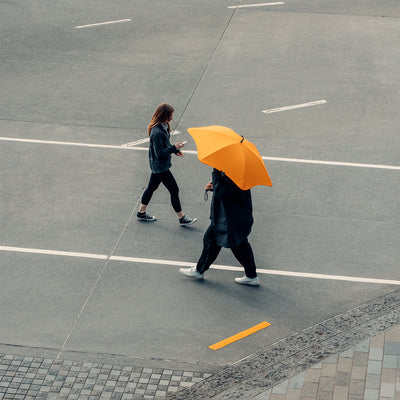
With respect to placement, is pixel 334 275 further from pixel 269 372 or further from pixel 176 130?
pixel 176 130

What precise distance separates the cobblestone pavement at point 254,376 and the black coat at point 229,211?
128 cm

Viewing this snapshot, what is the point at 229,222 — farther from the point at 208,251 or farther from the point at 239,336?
the point at 239,336

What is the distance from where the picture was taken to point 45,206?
10.3 m

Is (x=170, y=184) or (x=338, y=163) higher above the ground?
(x=170, y=184)

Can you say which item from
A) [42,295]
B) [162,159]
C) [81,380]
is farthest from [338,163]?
[81,380]

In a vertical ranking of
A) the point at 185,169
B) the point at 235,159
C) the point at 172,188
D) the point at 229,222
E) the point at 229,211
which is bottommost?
the point at 185,169

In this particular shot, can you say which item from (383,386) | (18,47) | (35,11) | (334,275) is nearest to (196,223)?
(334,275)

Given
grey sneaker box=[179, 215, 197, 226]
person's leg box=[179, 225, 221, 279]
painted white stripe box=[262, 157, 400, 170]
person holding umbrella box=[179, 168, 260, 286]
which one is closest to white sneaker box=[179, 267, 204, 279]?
person's leg box=[179, 225, 221, 279]

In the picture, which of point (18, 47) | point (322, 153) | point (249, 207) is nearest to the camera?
point (249, 207)

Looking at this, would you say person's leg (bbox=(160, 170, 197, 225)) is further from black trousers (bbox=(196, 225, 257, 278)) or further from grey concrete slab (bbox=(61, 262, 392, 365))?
black trousers (bbox=(196, 225, 257, 278))

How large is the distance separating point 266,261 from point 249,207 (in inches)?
45.8

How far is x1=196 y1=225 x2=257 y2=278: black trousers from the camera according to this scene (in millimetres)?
8547

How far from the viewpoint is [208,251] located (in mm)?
8648

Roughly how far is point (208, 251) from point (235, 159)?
1266mm
